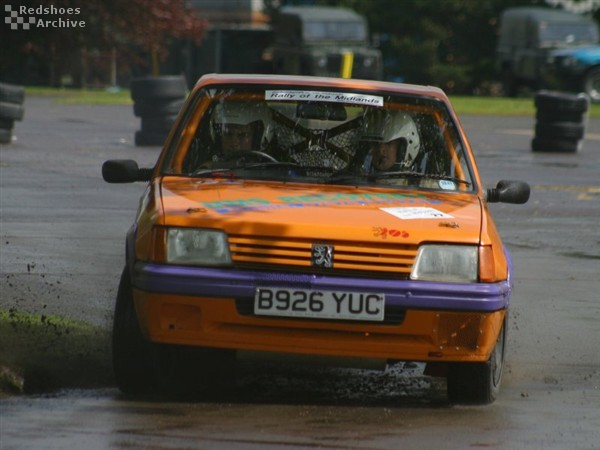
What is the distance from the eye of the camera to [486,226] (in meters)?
6.71

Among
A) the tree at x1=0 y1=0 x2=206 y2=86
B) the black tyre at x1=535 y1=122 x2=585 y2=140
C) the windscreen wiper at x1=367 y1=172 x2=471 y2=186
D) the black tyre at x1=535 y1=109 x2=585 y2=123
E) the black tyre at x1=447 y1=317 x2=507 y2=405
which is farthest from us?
the tree at x1=0 y1=0 x2=206 y2=86

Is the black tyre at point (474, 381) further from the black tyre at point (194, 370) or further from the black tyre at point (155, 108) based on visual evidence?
the black tyre at point (155, 108)

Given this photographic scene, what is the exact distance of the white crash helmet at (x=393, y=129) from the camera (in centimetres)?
764

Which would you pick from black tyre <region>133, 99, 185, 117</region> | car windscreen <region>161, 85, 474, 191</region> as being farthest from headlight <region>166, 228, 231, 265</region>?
black tyre <region>133, 99, 185, 117</region>

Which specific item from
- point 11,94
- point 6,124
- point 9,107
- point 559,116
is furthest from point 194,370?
point 559,116

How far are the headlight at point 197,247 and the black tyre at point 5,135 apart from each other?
1677cm

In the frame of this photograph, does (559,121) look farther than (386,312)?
Yes

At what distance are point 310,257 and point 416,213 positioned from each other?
0.58 meters

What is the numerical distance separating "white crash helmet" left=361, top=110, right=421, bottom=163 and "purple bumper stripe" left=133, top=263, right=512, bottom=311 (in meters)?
1.36

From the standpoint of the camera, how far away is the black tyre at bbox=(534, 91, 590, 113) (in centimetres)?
2475

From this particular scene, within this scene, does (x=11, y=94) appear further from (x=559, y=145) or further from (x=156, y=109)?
(x=559, y=145)

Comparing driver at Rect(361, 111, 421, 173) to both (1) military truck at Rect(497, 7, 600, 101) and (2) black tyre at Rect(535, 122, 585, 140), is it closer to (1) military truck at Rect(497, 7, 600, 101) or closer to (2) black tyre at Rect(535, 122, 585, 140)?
(2) black tyre at Rect(535, 122, 585, 140)

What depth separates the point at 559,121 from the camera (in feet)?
83.6

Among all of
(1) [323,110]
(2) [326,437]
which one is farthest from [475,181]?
(2) [326,437]
